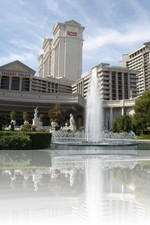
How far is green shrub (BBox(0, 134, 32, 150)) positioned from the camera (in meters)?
17.0

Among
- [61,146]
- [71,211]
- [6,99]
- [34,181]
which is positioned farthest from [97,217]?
[6,99]

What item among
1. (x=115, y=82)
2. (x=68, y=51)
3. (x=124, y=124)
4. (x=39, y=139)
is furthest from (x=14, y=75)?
(x=39, y=139)

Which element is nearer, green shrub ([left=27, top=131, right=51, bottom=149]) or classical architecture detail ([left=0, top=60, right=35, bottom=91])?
green shrub ([left=27, top=131, right=51, bottom=149])

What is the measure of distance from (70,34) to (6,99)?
220ft

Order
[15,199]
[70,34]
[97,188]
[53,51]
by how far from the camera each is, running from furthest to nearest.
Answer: [53,51] < [70,34] < [97,188] < [15,199]

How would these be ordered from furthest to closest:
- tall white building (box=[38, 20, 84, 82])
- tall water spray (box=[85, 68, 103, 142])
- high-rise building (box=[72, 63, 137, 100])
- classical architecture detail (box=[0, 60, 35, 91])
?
1. tall white building (box=[38, 20, 84, 82])
2. high-rise building (box=[72, 63, 137, 100])
3. classical architecture detail (box=[0, 60, 35, 91])
4. tall water spray (box=[85, 68, 103, 142])

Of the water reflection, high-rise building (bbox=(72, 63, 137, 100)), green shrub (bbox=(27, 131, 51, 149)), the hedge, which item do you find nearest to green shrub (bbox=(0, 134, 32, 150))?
the hedge

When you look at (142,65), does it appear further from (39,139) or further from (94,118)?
(39,139)

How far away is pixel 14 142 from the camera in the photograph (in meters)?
17.1

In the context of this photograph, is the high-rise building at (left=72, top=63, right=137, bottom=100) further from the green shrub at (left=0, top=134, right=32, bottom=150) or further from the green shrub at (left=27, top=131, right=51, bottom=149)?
the green shrub at (left=0, top=134, right=32, bottom=150)

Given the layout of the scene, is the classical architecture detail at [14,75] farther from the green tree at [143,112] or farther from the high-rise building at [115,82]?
the green tree at [143,112]

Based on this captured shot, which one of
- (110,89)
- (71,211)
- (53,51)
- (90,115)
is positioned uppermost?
(53,51)

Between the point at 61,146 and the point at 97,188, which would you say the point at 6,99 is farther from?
the point at 97,188

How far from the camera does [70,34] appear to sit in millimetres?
121188
